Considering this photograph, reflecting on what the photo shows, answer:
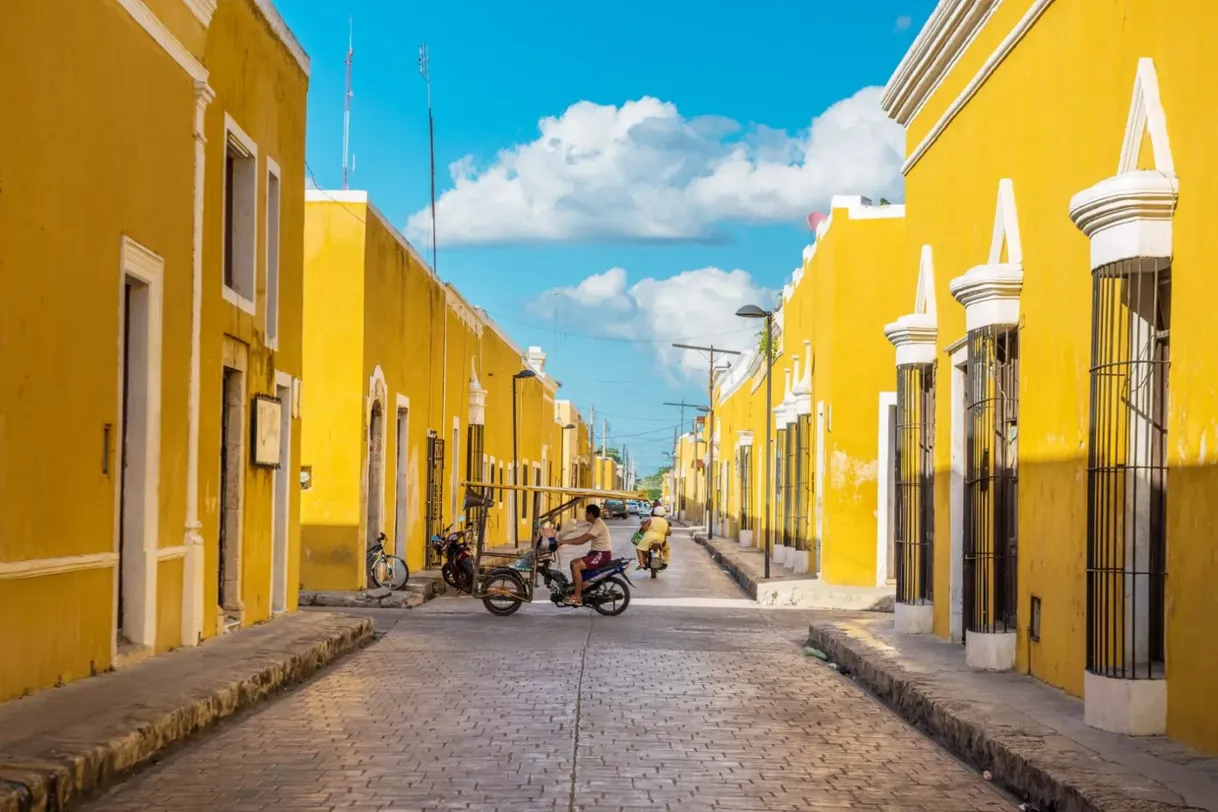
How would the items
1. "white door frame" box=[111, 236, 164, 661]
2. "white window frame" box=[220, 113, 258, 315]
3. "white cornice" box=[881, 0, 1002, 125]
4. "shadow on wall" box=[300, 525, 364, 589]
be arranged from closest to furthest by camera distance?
"white door frame" box=[111, 236, 164, 661], "white cornice" box=[881, 0, 1002, 125], "white window frame" box=[220, 113, 258, 315], "shadow on wall" box=[300, 525, 364, 589]

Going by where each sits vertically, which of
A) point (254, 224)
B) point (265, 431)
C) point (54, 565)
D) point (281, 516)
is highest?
point (254, 224)

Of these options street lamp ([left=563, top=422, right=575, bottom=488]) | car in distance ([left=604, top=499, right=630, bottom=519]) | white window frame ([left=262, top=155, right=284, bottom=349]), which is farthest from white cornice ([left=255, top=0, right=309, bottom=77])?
car in distance ([left=604, top=499, right=630, bottom=519])

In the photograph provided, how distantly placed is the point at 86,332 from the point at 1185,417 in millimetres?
6562

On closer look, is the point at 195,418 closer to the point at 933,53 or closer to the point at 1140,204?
the point at 933,53

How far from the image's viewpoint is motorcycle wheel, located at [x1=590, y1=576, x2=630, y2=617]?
2019 cm

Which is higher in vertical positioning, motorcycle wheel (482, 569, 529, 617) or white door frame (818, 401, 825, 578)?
white door frame (818, 401, 825, 578)

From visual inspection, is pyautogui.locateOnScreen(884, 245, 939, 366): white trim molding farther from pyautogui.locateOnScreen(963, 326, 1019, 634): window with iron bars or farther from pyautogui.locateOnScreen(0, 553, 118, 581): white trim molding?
pyautogui.locateOnScreen(0, 553, 118, 581): white trim molding

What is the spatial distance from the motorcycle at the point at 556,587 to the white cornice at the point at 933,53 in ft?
22.2

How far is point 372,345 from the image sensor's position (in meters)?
21.8

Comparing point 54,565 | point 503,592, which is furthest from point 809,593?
point 54,565

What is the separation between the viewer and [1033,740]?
8422 mm

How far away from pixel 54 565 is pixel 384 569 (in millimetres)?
12641

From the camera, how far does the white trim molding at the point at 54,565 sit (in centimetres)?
888

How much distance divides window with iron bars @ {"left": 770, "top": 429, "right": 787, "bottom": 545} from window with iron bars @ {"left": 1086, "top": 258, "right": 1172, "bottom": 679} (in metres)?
21.9
